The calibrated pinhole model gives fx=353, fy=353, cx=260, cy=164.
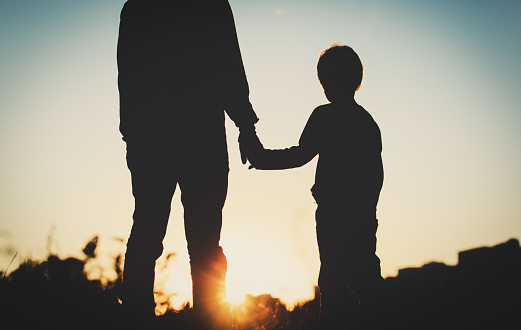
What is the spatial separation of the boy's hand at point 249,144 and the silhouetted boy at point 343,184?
1cm

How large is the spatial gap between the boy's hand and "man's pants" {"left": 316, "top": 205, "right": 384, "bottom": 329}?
3.37 ft

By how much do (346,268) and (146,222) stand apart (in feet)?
5.29

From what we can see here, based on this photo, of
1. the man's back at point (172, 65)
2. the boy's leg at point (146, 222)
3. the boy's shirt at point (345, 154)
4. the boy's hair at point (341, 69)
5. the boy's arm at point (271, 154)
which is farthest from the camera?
the boy's arm at point (271, 154)

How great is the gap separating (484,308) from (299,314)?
169 centimetres

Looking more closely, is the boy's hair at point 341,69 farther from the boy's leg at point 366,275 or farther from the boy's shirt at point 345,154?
the boy's leg at point 366,275

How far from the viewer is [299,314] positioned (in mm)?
3484

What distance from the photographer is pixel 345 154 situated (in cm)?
303

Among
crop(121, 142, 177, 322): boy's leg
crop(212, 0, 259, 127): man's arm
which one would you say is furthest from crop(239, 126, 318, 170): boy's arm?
crop(121, 142, 177, 322): boy's leg

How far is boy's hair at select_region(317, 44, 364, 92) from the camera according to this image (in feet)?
10.5

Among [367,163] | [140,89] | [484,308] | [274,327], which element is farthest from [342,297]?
[140,89]

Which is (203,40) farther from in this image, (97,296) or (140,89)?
(97,296)

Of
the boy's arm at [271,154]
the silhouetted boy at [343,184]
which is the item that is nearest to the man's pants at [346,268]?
the silhouetted boy at [343,184]

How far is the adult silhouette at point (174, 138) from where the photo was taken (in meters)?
2.64

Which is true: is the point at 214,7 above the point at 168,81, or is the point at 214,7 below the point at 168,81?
above
